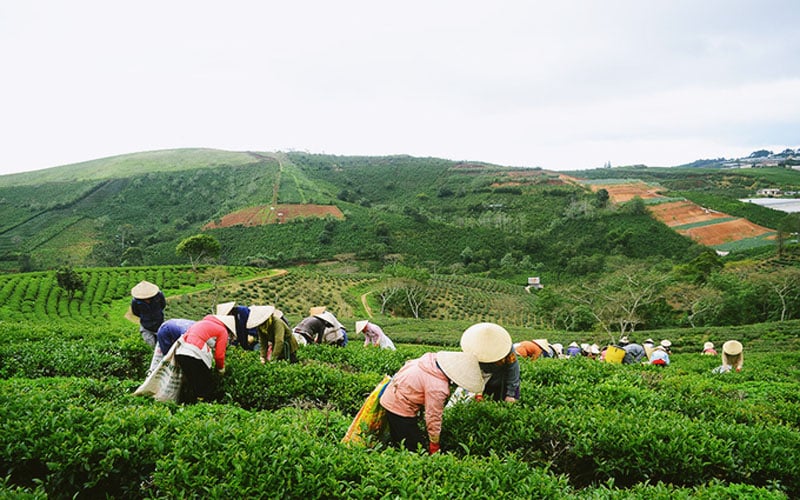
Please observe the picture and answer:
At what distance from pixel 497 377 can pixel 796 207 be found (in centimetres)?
11967

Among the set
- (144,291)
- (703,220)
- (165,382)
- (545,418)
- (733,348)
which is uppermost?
(144,291)

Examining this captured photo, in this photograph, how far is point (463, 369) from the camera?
13.6 feet

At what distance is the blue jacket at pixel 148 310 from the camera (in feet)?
24.8

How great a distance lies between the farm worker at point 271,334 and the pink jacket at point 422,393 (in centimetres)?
324

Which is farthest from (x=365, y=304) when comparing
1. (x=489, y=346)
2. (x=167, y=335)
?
(x=489, y=346)

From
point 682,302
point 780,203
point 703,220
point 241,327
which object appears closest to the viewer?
point 241,327

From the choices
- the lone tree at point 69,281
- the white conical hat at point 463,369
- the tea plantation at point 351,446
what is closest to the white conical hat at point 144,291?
the tea plantation at point 351,446

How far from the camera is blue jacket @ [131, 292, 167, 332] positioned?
24.8 feet

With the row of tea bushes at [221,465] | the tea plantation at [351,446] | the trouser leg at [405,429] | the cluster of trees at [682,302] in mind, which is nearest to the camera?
the row of tea bushes at [221,465]

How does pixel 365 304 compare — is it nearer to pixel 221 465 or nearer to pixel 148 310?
pixel 148 310

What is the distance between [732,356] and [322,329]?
32.7 ft

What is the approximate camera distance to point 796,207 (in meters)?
87.7

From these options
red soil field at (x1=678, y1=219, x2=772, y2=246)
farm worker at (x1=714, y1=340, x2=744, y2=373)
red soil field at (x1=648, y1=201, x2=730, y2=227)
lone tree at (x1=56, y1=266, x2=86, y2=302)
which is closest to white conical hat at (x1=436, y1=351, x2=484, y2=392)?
farm worker at (x1=714, y1=340, x2=744, y2=373)

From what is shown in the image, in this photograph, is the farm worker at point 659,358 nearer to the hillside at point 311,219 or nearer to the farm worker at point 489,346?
the farm worker at point 489,346
